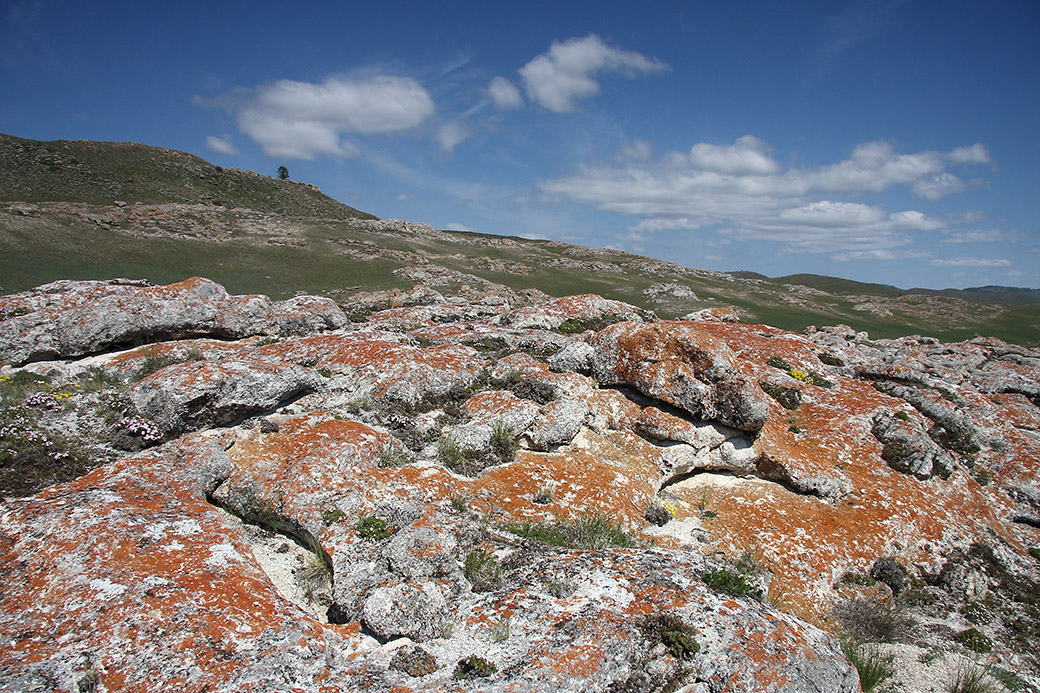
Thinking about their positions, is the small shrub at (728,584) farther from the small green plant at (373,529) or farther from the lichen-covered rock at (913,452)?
the lichen-covered rock at (913,452)

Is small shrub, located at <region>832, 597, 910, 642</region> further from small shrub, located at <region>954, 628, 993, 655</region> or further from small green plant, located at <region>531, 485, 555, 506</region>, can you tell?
small green plant, located at <region>531, 485, 555, 506</region>

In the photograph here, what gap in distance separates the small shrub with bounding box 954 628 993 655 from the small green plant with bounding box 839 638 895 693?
6.23ft

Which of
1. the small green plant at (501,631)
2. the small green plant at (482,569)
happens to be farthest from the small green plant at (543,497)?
the small green plant at (501,631)

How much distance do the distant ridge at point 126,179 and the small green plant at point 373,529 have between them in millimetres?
109801

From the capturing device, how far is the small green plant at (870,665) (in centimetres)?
647

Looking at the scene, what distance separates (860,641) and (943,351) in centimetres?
3509

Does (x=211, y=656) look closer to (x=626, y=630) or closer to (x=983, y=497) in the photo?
(x=626, y=630)

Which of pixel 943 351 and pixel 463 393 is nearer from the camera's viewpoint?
pixel 463 393

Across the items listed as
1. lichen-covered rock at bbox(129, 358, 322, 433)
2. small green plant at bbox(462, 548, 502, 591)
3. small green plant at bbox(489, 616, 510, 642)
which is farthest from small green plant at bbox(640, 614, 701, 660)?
lichen-covered rock at bbox(129, 358, 322, 433)

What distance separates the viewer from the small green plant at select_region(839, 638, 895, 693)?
647 centimetres

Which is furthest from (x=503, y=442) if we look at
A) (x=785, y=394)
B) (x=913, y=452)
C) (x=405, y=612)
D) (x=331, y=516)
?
(x=913, y=452)

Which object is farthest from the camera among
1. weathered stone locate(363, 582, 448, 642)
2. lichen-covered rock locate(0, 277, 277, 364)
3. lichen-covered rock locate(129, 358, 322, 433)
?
lichen-covered rock locate(0, 277, 277, 364)

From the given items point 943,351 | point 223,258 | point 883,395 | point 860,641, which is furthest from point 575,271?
point 860,641

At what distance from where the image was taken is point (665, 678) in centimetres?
509
